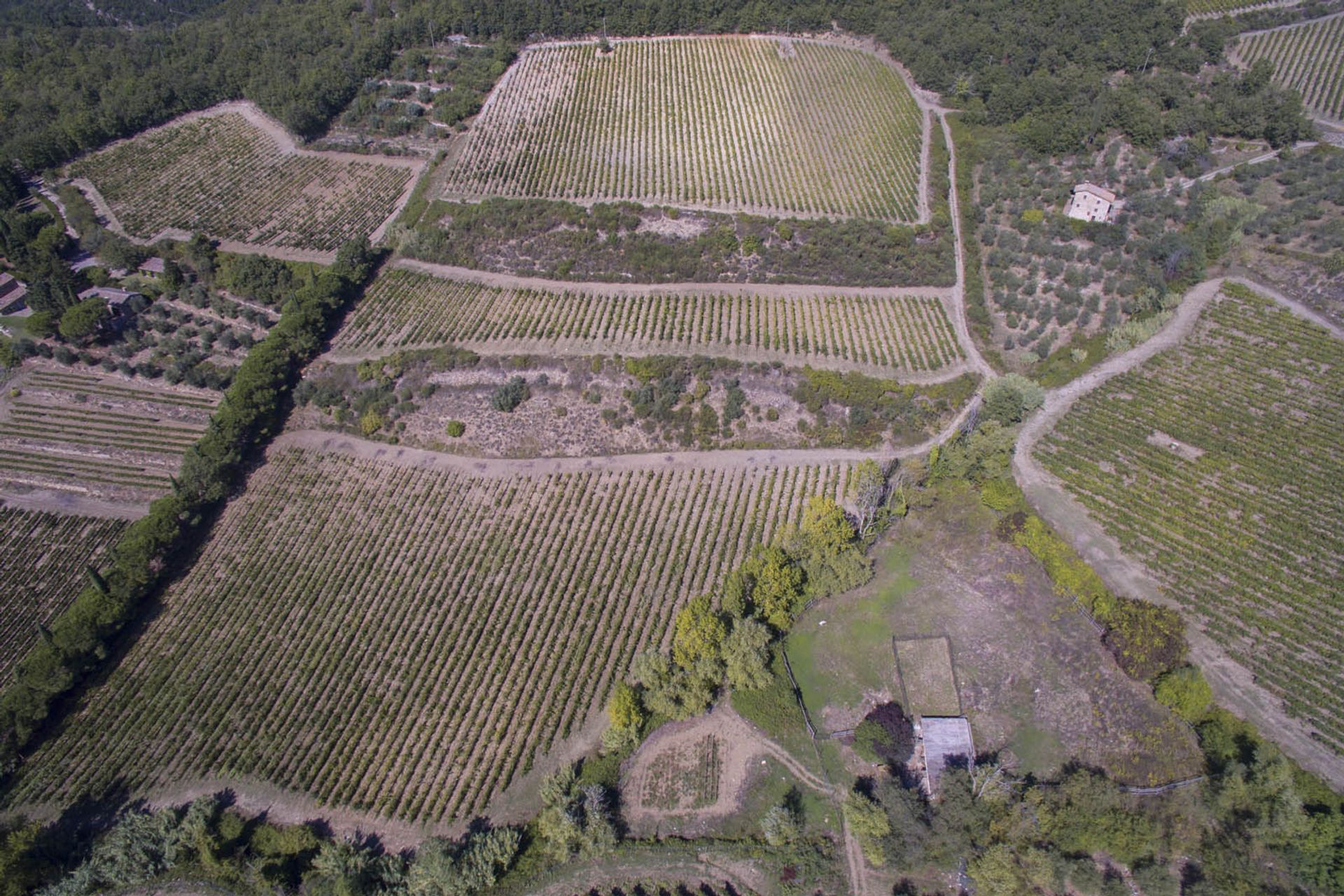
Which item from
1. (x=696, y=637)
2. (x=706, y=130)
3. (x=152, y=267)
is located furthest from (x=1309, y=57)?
(x=152, y=267)

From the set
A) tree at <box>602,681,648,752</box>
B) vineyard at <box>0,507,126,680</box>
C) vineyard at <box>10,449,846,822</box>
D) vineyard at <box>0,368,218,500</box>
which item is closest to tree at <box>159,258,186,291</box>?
vineyard at <box>0,368,218,500</box>

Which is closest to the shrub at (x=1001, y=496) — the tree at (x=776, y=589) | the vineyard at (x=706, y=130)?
the tree at (x=776, y=589)

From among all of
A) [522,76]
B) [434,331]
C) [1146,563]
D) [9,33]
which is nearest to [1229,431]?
[1146,563]

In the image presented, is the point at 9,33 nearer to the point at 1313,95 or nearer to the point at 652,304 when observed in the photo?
the point at 652,304

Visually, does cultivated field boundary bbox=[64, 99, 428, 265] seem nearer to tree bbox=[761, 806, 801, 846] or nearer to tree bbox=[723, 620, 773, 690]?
tree bbox=[723, 620, 773, 690]

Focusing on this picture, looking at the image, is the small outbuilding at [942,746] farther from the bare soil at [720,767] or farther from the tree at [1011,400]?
the tree at [1011,400]

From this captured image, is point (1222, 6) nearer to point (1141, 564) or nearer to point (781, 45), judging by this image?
point (781, 45)
